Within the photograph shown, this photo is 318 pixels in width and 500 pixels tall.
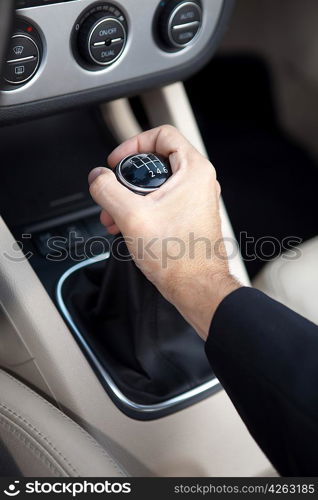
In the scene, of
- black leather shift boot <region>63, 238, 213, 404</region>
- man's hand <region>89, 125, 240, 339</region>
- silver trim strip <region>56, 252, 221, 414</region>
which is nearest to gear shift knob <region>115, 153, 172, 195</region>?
man's hand <region>89, 125, 240, 339</region>

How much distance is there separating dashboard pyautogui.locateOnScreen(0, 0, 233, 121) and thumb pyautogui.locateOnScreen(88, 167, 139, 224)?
0.17 metres

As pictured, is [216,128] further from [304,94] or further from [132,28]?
[132,28]

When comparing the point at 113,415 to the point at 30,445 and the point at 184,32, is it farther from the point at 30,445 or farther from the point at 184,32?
the point at 184,32

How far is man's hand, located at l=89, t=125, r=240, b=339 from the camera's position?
66cm

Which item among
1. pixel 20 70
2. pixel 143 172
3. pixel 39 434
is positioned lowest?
pixel 39 434

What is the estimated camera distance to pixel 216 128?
1821 mm

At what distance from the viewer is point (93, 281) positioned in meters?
0.90

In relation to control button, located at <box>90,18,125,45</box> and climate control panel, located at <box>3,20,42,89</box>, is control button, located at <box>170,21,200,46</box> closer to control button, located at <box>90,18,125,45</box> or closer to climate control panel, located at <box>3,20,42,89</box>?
control button, located at <box>90,18,125,45</box>

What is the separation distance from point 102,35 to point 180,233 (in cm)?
27

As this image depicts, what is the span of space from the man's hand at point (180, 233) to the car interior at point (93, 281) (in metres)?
0.11

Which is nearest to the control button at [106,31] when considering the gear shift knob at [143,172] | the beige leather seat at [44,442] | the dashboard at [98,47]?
the dashboard at [98,47]

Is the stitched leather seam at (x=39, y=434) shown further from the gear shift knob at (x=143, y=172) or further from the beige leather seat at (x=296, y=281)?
the beige leather seat at (x=296, y=281)

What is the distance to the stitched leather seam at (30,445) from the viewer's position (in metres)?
0.61

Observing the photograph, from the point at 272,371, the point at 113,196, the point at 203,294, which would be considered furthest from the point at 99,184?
the point at 272,371
